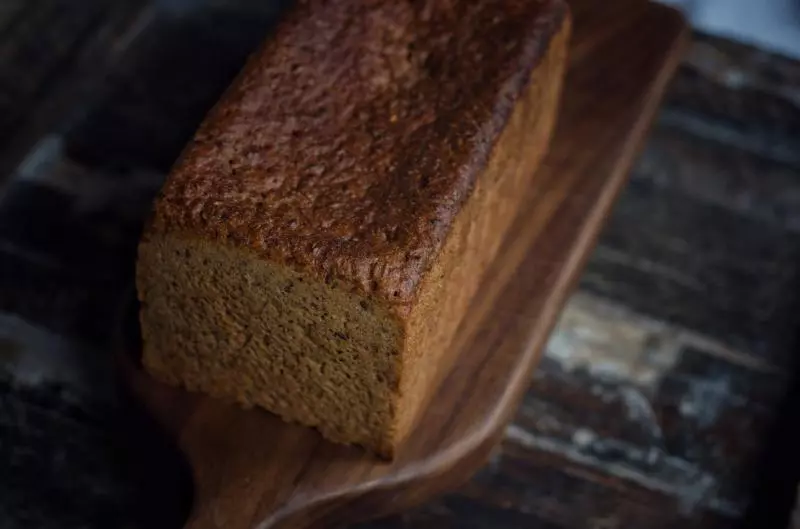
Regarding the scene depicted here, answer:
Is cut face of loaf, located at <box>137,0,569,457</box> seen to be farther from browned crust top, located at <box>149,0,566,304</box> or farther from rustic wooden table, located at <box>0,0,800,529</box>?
rustic wooden table, located at <box>0,0,800,529</box>

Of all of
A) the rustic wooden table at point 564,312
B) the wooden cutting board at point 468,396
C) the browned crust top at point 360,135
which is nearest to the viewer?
the browned crust top at point 360,135

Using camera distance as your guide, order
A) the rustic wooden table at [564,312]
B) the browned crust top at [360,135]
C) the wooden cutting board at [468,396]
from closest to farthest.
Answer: the browned crust top at [360,135], the wooden cutting board at [468,396], the rustic wooden table at [564,312]

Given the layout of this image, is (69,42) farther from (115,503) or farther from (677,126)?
(677,126)

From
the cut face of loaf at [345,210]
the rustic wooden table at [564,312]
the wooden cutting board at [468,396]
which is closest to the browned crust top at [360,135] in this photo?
the cut face of loaf at [345,210]

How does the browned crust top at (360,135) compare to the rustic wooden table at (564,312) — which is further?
the rustic wooden table at (564,312)

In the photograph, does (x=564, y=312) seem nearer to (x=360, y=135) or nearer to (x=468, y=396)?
(x=468, y=396)

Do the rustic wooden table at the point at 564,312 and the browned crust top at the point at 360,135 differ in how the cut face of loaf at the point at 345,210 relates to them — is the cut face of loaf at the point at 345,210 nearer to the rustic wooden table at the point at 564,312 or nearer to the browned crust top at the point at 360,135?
the browned crust top at the point at 360,135

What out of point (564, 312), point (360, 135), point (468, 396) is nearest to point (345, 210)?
point (360, 135)
